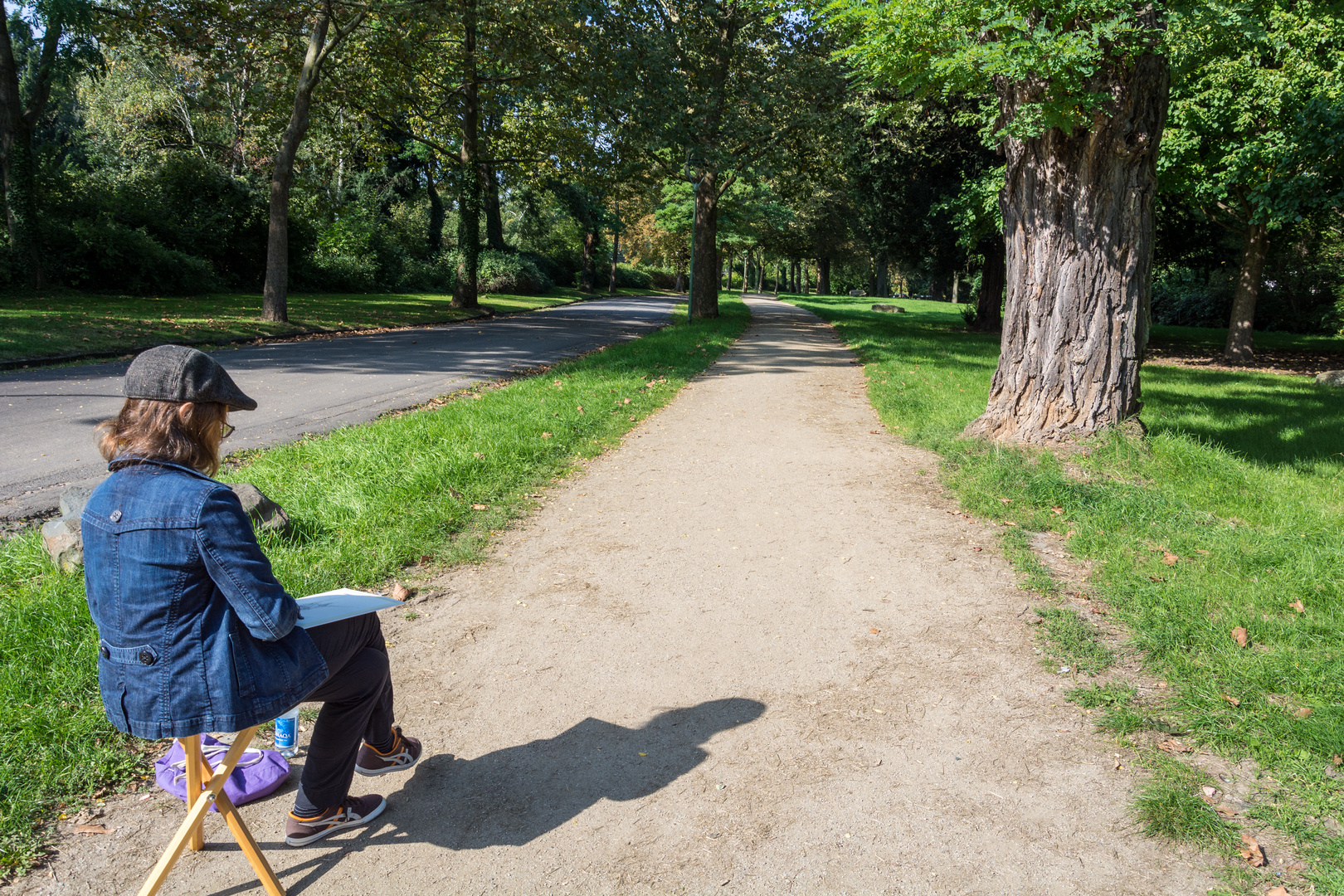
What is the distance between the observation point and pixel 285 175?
19703mm

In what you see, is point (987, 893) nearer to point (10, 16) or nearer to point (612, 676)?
point (612, 676)

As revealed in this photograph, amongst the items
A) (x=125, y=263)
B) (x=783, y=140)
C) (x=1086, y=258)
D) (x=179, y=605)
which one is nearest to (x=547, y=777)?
(x=179, y=605)

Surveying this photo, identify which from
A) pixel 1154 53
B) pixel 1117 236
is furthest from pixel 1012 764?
pixel 1154 53

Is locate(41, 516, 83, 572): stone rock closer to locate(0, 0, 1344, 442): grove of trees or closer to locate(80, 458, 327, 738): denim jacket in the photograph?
locate(80, 458, 327, 738): denim jacket

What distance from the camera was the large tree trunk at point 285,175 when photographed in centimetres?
1864

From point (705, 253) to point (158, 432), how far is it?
2502 cm

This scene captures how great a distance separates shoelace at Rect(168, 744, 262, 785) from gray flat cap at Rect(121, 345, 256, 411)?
4.02ft

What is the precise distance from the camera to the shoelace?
274 centimetres

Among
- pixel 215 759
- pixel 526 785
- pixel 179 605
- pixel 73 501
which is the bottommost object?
pixel 526 785

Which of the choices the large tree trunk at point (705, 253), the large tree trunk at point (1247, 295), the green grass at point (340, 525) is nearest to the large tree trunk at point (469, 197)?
the large tree trunk at point (705, 253)

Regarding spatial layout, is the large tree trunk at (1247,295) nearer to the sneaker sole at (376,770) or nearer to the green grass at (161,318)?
the green grass at (161,318)

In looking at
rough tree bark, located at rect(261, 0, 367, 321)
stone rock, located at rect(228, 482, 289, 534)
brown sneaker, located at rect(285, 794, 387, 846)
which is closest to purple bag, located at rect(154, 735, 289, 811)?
brown sneaker, located at rect(285, 794, 387, 846)

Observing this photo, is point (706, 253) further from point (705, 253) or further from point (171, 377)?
point (171, 377)

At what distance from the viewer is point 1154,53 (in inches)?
290
